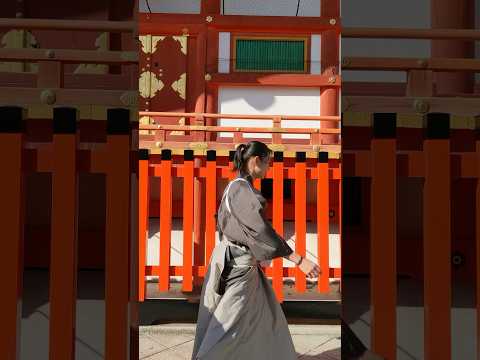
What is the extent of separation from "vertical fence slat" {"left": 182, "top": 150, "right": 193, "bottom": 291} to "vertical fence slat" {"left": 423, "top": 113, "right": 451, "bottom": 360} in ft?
Result: 8.47

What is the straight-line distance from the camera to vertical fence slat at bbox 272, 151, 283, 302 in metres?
3.84

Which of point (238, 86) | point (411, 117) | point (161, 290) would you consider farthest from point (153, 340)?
point (238, 86)

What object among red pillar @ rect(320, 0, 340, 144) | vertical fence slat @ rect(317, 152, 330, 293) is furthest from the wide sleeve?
red pillar @ rect(320, 0, 340, 144)

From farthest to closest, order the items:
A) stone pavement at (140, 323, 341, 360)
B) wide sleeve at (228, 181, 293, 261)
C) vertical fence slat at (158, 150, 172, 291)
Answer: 1. vertical fence slat at (158, 150, 172, 291)
2. stone pavement at (140, 323, 341, 360)
3. wide sleeve at (228, 181, 293, 261)

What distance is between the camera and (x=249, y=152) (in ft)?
6.06

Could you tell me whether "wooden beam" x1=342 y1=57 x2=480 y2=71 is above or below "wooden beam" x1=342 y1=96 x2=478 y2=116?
above

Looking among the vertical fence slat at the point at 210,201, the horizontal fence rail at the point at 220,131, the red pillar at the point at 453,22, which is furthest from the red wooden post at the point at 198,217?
the red pillar at the point at 453,22

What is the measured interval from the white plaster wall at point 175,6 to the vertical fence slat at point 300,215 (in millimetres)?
3229

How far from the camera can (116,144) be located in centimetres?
152

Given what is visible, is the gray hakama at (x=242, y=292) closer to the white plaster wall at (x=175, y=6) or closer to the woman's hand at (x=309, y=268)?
the woman's hand at (x=309, y=268)

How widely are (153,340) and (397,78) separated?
2340mm

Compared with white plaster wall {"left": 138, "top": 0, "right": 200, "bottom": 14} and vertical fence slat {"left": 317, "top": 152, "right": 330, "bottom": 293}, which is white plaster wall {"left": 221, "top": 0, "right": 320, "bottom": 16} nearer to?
white plaster wall {"left": 138, "top": 0, "right": 200, "bottom": 14}

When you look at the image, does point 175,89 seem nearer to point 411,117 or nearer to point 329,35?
point 329,35

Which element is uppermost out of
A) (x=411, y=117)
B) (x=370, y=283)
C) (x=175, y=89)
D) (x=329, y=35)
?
(x=329, y=35)
